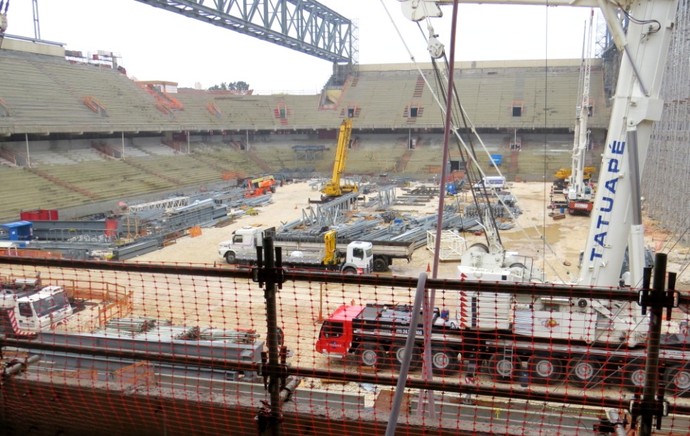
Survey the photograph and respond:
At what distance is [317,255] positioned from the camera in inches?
594

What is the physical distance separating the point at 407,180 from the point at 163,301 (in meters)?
25.1

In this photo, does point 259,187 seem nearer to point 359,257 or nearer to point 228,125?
point 228,125

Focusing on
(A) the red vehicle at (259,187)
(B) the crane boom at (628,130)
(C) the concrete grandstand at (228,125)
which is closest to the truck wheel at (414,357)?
(B) the crane boom at (628,130)

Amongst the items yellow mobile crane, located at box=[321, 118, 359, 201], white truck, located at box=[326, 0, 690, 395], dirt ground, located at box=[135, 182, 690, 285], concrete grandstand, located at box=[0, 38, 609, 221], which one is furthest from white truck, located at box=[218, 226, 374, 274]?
concrete grandstand, located at box=[0, 38, 609, 221]

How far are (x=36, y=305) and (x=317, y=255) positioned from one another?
7.07 metres

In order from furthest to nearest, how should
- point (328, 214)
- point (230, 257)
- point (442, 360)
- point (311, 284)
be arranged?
point (328, 214) < point (230, 257) < point (311, 284) < point (442, 360)

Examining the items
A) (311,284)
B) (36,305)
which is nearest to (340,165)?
(311,284)

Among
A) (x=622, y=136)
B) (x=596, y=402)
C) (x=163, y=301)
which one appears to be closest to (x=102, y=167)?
(x=163, y=301)

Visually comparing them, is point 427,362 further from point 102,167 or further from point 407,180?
point 407,180

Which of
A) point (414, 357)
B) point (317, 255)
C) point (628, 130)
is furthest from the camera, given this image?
point (317, 255)

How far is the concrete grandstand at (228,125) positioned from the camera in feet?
Result: 90.3

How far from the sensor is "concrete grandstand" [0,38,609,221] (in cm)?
2753

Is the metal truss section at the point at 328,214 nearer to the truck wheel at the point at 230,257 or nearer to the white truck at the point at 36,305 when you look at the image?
the truck wheel at the point at 230,257

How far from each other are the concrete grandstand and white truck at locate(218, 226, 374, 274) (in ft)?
35.0
